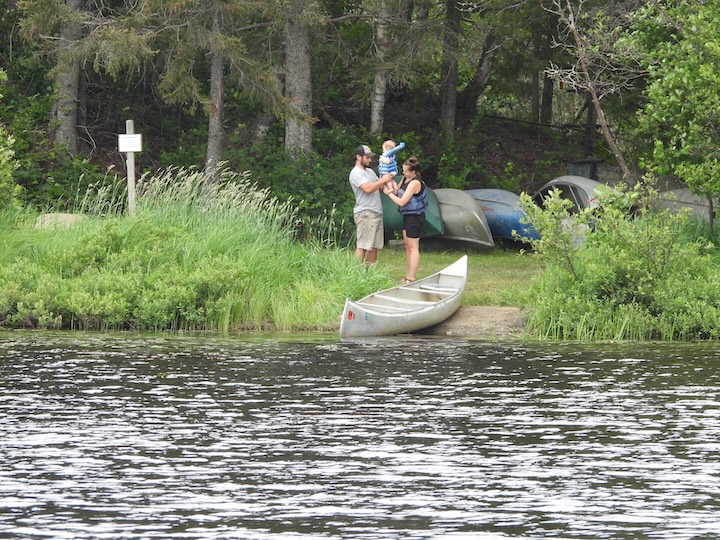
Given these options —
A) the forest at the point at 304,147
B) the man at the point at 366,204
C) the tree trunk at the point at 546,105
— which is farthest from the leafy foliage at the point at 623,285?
the tree trunk at the point at 546,105

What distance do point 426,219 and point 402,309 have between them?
7594 millimetres

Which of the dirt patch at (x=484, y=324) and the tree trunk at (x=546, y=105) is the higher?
the tree trunk at (x=546, y=105)

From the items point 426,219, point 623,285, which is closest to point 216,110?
point 426,219

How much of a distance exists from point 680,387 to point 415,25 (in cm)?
1456

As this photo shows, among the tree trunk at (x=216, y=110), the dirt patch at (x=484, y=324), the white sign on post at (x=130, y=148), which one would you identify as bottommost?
the dirt patch at (x=484, y=324)

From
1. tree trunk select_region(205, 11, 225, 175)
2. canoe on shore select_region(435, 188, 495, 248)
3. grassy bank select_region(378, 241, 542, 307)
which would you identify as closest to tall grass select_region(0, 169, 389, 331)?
grassy bank select_region(378, 241, 542, 307)

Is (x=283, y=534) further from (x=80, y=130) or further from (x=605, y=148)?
(x=605, y=148)

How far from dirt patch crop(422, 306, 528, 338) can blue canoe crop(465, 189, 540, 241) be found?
7654 mm

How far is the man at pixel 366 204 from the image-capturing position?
1969 centimetres

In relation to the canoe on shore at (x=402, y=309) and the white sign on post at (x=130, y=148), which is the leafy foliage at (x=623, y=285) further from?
the white sign on post at (x=130, y=148)

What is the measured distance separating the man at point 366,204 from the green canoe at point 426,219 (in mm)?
5543

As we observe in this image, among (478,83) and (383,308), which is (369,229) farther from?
(478,83)

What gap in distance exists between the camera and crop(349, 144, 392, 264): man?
19.7 metres

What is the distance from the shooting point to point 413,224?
19.6 m
